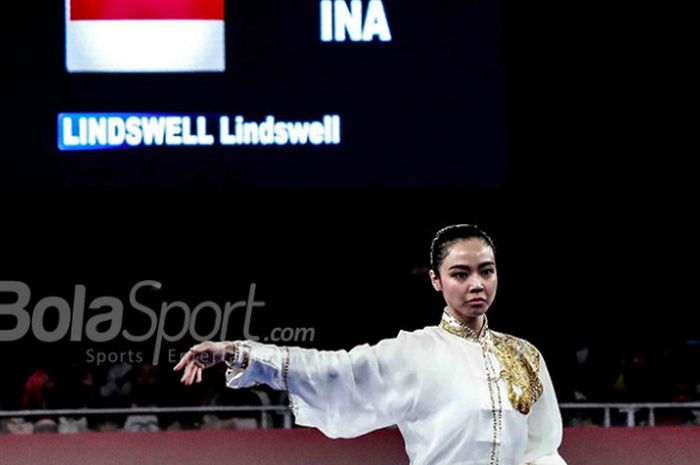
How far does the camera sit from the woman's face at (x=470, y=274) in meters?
2.44

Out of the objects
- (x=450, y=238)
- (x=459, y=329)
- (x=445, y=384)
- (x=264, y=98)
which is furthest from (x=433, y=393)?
(x=264, y=98)

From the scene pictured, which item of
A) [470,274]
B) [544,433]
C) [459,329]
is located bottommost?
[544,433]

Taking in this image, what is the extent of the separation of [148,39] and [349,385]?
3.62 meters

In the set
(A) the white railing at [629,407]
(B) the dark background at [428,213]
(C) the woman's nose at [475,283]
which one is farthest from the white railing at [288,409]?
(C) the woman's nose at [475,283]

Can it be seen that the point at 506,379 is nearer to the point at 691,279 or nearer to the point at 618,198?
the point at 618,198

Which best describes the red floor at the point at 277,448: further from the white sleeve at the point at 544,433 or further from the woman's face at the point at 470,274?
the woman's face at the point at 470,274

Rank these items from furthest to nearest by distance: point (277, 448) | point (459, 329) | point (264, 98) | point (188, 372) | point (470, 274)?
1. point (264, 98)
2. point (277, 448)
3. point (459, 329)
4. point (470, 274)
5. point (188, 372)

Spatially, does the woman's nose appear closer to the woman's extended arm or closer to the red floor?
the woman's extended arm

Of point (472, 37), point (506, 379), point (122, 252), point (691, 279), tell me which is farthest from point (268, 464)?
point (691, 279)

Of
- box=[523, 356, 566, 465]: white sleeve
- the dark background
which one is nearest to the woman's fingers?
box=[523, 356, 566, 465]: white sleeve

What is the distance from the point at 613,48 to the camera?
21.1ft

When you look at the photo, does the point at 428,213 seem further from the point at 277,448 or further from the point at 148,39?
the point at 277,448

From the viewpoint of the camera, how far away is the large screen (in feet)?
18.6

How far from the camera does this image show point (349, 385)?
2473 mm
